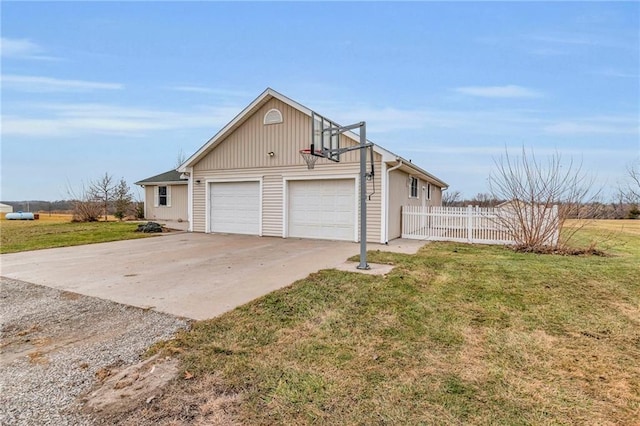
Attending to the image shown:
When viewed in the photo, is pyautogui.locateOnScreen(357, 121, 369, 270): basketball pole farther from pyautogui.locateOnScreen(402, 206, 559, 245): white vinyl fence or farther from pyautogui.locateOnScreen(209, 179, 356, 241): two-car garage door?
pyautogui.locateOnScreen(402, 206, 559, 245): white vinyl fence

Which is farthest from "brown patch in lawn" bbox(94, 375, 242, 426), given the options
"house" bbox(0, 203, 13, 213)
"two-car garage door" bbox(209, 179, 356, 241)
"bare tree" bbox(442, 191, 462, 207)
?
"house" bbox(0, 203, 13, 213)

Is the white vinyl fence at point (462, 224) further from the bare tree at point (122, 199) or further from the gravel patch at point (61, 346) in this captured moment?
the bare tree at point (122, 199)

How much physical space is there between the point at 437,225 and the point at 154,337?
10.3m

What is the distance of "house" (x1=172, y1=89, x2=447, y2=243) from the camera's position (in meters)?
11.1

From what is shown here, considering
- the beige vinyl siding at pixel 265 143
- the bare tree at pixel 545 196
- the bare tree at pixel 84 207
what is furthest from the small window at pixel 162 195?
the bare tree at pixel 545 196

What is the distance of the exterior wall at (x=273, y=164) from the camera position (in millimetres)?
11117

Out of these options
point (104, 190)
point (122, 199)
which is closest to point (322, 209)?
point (122, 199)

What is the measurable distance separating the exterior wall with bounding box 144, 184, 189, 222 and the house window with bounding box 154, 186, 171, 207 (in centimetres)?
22

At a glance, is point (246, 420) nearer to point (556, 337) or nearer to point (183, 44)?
point (556, 337)

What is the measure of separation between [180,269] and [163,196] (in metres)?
17.5

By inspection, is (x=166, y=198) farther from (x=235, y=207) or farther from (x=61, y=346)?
(x=61, y=346)

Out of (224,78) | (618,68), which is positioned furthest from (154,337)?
(618,68)

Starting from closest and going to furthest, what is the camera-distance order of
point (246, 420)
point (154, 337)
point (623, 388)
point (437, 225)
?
point (246, 420) → point (623, 388) → point (154, 337) → point (437, 225)

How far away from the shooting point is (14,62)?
37.8 ft
